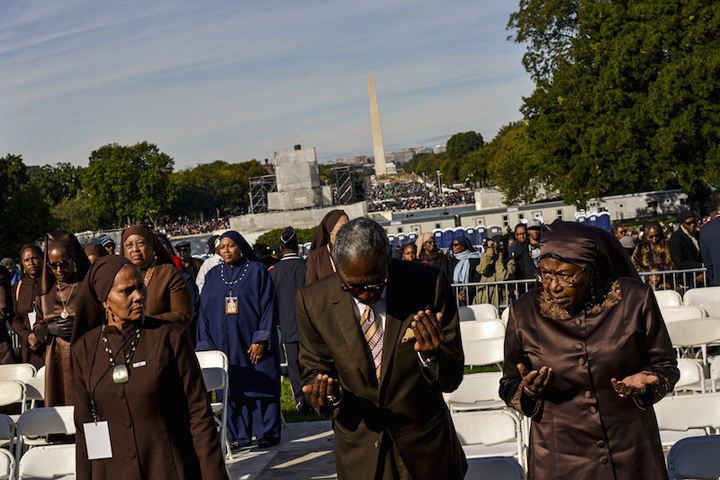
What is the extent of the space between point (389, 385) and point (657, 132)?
3218 centimetres

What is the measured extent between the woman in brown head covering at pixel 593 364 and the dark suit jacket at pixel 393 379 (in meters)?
0.42

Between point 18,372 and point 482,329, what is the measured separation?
439 centimetres

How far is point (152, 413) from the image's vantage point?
3.83m

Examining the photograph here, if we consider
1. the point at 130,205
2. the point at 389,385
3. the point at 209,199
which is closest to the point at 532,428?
the point at 389,385

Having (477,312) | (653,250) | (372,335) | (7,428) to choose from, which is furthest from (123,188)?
(372,335)

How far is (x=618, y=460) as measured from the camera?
3.64 metres

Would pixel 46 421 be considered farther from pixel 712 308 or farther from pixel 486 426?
pixel 712 308

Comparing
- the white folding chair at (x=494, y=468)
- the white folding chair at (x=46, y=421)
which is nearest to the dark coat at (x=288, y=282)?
the white folding chair at (x=46, y=421)

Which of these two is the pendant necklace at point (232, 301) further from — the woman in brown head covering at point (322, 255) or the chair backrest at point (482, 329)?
the chair backrest at point (482, 329)

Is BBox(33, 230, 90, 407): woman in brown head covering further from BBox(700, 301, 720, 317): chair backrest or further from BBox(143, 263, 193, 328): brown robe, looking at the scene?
BBox(700, 301, 720, 317): chair backrest

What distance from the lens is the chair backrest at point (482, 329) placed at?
26.7 feet

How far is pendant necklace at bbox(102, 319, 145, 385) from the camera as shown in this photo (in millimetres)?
3820

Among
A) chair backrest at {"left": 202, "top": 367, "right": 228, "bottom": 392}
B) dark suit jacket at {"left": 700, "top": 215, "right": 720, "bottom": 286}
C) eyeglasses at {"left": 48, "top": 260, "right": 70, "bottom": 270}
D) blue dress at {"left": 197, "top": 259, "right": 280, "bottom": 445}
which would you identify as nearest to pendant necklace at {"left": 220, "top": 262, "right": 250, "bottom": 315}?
blue dress at {"left": 197, "top": 259, "right": 280, "bottom": 445}

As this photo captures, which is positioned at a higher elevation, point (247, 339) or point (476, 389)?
point (247, 339)
